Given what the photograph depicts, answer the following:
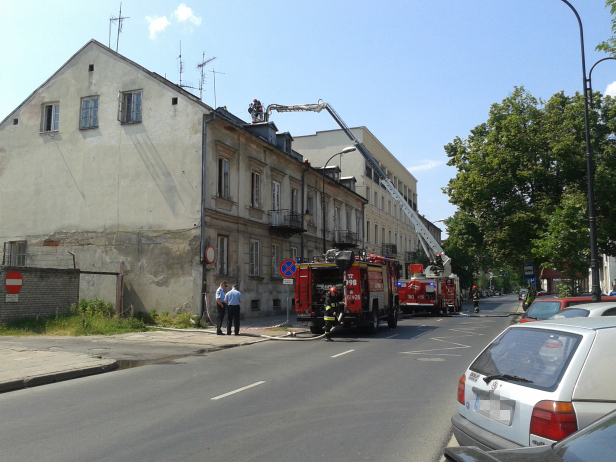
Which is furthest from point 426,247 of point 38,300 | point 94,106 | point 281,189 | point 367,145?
point 38,300

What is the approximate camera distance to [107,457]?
554cm

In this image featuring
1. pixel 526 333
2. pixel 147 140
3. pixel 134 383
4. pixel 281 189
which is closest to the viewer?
pixel 526 333

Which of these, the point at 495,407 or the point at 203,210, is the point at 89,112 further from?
the point at 495,407

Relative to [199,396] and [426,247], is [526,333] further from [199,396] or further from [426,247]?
[426,247]

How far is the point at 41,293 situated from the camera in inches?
789

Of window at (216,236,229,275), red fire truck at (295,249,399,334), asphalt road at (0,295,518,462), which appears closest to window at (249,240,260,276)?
window at (216,236,229,275)

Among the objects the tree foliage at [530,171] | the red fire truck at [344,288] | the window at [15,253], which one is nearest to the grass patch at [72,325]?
the red fire truck at [344,288]

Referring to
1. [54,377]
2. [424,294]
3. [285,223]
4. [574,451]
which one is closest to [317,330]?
[285,223]

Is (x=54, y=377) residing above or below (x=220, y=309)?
below

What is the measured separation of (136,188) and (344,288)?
11.2 metres

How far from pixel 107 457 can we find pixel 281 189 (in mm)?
25493

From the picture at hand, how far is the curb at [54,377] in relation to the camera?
9.48 metres

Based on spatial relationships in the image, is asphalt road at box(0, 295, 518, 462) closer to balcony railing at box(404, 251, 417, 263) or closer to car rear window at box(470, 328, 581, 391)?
car rear window at box(470, 328, 581, 391)

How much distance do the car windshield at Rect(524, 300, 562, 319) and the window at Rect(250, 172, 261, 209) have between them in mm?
16647
